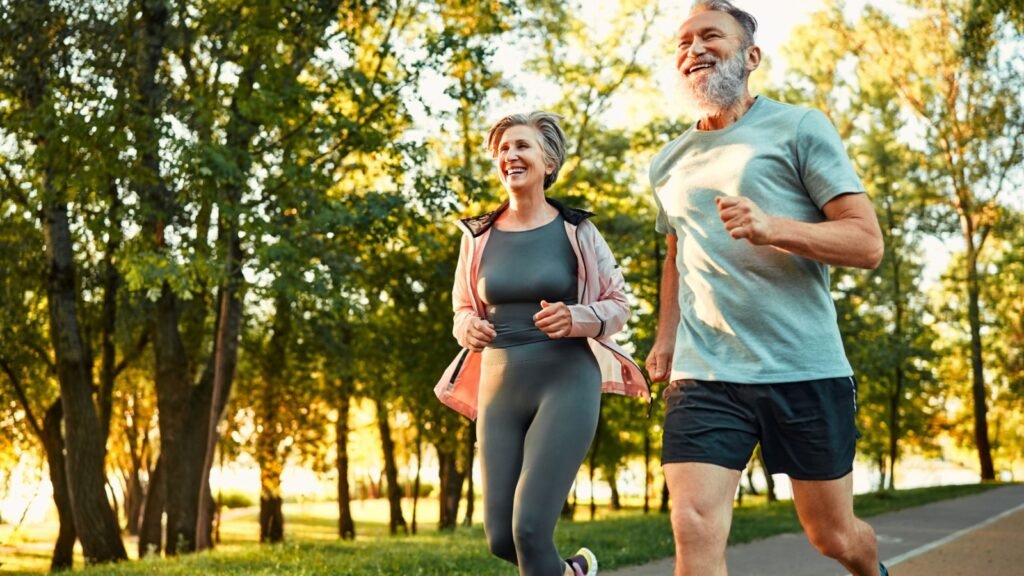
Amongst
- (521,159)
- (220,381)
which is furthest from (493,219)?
(220,381)

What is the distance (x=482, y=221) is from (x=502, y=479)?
3.71 ft

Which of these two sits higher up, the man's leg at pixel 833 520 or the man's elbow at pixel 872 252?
the man's elbow at pixel 872 252

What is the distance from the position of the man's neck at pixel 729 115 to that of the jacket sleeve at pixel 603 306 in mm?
917

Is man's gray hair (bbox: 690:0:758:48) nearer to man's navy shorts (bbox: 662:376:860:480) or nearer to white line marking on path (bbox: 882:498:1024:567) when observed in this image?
man's navy shorts (bbox: 662:376:860:480)

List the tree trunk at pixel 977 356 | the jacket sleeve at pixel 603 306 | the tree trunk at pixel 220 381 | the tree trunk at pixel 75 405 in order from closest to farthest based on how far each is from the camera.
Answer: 1. the jacket sleeve at pixel 603 306
2. the tree trunk at pixel 220 381
3. the tree trunk at pixel 75 405
4. the tree trunk at pixel 977 356

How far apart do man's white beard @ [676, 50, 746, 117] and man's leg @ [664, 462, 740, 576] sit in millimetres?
1248

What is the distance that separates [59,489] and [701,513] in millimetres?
23220

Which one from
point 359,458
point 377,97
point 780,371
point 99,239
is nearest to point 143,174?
point 99,239

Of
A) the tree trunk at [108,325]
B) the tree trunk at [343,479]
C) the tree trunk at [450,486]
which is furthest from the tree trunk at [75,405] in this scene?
the tree trunk at [450,486]

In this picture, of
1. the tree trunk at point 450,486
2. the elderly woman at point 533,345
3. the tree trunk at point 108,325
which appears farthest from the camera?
the tree trunk at point 450,486

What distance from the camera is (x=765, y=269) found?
13.1ft

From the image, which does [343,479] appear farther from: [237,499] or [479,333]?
[237,499]

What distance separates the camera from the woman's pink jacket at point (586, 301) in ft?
16.5

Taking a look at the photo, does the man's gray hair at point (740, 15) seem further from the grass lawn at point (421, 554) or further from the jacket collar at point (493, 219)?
the grass lawn at point (421, 554)
